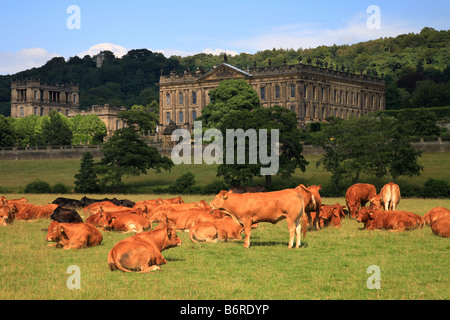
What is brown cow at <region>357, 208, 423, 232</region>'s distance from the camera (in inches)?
869

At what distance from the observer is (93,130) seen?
155 metres

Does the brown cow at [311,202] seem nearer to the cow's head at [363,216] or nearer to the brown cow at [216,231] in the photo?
the cow's head at [363,216]

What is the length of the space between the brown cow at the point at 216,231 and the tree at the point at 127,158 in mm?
45882

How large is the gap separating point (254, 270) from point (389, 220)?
823 centimetres

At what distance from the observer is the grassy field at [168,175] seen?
62781 mm

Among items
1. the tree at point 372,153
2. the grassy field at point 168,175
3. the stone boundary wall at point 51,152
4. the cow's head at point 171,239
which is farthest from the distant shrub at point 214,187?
the cow's head at point 171,239

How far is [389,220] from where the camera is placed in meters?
22.2

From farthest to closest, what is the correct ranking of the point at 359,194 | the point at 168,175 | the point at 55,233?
the point at 168,175 < the point at 359,194 < the point at 55,233

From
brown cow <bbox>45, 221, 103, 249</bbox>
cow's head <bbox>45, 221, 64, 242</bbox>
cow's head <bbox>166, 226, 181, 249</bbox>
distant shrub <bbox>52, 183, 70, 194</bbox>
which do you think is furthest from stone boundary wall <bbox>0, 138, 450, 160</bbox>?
cow's head <bbox>166, 226, 181, 249</bbox>

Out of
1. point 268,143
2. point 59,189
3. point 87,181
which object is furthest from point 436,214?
point 59,189

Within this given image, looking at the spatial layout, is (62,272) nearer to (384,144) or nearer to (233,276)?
(233,276)

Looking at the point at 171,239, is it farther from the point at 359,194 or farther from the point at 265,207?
the point at 359,194

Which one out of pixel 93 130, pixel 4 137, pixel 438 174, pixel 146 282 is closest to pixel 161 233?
pixel 146 282

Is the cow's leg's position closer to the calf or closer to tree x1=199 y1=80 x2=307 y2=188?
the calf
